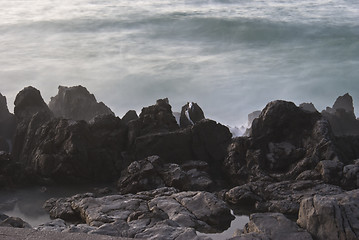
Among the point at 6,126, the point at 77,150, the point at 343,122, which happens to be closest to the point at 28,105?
the point at 6,126

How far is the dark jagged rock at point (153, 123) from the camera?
1361 cm

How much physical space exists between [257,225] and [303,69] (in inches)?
920

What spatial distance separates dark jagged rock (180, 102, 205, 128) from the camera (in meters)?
14.9

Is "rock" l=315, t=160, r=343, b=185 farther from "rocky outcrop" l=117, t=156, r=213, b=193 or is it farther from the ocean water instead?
the ocean water

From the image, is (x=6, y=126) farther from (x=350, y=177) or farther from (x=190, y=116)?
(x=350, y=177)

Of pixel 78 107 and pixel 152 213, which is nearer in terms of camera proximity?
pixel 152 213

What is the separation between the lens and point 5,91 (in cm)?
2700

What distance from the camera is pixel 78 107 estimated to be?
16.4 meters

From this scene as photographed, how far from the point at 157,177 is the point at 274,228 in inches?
153

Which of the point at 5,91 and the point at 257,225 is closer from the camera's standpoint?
the point at 257,225

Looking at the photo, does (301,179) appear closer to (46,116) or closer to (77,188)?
(77,188)

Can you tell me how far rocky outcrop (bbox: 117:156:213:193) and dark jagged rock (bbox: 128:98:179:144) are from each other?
1.45 m

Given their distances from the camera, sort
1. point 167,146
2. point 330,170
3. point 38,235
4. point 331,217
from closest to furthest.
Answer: point 38,235
point 331,217
point 330,170
point 167,146

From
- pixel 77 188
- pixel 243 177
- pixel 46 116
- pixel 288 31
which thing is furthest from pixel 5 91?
pixel 288 31
